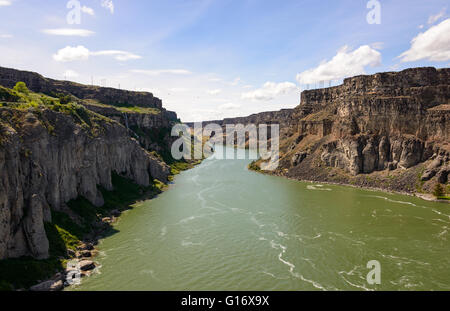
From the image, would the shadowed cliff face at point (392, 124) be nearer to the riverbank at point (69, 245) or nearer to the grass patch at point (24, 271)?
the riverbank at point (69, 245)

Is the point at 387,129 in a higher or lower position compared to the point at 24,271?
higher

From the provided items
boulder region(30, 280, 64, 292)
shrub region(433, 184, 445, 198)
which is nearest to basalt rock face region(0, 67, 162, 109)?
boulder region(30, 280, 64, 292)

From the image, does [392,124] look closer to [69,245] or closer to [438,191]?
[438,191]

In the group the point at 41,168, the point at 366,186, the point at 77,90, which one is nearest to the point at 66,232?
the point at 41,168

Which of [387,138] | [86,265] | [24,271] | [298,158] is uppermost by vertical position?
[387,138]

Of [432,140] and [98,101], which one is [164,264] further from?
[98,101]
